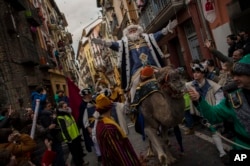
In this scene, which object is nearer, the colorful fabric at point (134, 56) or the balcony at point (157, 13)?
the colorful fabric at point (134, 56)

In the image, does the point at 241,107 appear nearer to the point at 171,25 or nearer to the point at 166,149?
the point at 166,149

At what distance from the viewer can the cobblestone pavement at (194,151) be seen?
616cm

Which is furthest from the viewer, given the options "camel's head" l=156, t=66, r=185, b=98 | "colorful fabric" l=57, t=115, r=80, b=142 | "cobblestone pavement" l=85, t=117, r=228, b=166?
"colorful fabric" l=57, t=115, r=80, b=142

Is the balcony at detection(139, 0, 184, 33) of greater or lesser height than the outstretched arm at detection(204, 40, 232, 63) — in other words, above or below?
above

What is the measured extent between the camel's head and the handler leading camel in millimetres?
1277

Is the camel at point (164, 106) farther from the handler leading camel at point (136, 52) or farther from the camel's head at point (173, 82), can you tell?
the handler leading camel at point (136, 52)

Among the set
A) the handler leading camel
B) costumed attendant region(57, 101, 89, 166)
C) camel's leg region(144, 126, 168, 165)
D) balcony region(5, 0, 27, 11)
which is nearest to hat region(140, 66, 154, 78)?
the handler leading camel

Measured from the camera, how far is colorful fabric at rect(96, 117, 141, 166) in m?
3.98

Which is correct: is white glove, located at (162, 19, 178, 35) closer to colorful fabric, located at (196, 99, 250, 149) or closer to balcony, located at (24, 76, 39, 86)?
colorful fabric, located at (196, 99, 250, 149)

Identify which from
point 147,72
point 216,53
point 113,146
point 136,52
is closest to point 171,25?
point 136,52

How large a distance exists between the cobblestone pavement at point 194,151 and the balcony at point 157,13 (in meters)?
9.46

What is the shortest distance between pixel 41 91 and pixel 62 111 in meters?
0.99

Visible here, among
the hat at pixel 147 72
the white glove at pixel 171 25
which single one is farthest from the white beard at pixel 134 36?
the hat at pixel 147 72

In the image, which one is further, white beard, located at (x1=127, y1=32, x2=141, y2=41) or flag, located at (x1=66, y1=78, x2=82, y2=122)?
flag, located at (x1=66, y1=78, x2=82, y2=122)
